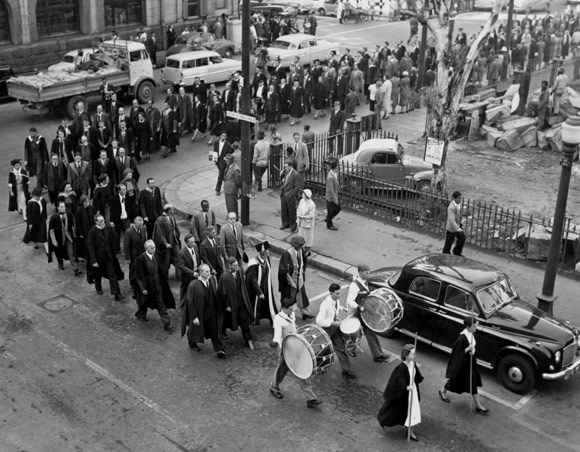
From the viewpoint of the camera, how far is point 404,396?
9.62 meters

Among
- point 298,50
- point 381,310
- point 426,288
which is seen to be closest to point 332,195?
point 426,288

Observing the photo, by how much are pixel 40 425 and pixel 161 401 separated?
158 centimetres

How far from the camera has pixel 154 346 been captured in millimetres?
12148

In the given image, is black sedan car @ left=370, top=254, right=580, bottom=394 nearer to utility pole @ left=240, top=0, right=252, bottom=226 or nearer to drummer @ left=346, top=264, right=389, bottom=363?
drummer @ left=346, top=264, right=389, bottom=363

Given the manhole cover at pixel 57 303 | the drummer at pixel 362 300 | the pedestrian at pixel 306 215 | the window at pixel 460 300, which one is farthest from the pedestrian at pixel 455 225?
the manhole cover at pixel 57 303

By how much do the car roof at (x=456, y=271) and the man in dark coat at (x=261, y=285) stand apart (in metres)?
2.15

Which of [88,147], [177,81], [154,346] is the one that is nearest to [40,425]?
[154,346]

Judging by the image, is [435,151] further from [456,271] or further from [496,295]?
[496,295]

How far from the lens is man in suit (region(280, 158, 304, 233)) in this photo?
1636cm

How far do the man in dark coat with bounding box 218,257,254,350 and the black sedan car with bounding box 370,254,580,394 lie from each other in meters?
2.10

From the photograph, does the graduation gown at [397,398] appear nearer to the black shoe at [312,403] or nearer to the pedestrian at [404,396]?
the pedestrian at [404,396]

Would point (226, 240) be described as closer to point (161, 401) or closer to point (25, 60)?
point (161, 401)

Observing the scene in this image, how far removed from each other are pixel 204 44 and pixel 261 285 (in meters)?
23.7

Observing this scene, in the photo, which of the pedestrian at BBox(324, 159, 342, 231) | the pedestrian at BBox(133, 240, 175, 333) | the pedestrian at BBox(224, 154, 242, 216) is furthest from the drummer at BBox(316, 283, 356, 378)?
the pedestrian at BBox(224, 154, 242, 216)
